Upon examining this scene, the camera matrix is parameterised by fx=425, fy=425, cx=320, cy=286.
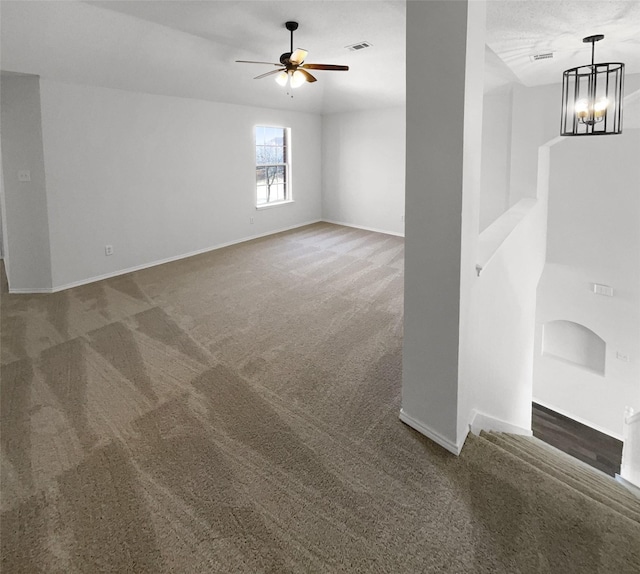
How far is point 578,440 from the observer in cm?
628

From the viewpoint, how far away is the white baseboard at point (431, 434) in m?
2.21

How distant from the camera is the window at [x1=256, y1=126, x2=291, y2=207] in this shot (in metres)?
7.33

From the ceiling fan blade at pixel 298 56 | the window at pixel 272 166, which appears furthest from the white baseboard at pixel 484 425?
the window at pixel 272 166

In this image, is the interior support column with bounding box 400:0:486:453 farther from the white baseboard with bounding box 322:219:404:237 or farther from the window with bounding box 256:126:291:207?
the window with bounding box 256:126:291:207

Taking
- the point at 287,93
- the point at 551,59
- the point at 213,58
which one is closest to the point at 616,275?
the point at 551,59

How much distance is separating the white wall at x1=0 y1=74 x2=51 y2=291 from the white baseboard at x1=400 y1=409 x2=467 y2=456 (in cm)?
431

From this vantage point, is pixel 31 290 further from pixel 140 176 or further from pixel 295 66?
pixel 295 66

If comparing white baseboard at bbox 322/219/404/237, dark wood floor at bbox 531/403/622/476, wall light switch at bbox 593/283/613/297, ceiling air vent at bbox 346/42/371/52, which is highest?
ceiling air vent at bbox 346/42/371/52

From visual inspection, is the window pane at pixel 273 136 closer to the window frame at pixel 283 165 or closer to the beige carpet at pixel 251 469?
the window frame at pixel 283 165

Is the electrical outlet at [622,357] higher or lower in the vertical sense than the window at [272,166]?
lower

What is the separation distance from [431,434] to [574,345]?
5843 millimetres

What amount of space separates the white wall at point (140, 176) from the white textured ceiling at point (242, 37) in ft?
0.95

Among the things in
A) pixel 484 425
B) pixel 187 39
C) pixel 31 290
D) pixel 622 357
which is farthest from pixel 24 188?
pixel 622 357

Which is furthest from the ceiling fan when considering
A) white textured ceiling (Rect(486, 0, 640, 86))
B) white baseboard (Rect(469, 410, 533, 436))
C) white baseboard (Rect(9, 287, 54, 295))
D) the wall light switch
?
the wall light switch
